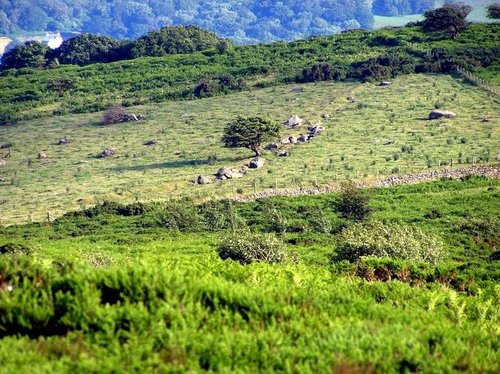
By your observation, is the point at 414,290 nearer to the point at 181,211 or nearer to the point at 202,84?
the point at 181,211

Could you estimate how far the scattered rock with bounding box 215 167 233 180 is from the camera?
63081 millimetres

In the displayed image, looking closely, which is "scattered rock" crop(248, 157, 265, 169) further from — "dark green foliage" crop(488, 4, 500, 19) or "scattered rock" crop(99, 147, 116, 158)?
"dark green foliage" crop(488, 4, 500, 19)

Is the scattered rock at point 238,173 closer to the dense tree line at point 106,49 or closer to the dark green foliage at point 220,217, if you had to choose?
the dark green foliage at point 220,217

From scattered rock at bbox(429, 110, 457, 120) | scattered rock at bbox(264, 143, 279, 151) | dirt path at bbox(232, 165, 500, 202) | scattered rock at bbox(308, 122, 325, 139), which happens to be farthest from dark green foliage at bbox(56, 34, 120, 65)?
dirt path at bbox(232, 165, 500, 202)

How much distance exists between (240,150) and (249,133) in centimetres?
565

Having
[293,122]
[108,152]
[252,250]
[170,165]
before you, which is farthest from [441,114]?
[252,250]

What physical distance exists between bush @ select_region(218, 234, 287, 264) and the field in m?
27.3

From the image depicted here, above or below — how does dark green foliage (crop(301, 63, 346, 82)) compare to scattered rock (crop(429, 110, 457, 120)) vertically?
above

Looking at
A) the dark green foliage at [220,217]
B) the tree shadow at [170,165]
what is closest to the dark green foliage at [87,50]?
the tree shadow at [170,165]

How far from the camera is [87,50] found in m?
141

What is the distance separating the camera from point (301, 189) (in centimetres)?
5888

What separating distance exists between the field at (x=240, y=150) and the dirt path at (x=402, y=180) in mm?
1208

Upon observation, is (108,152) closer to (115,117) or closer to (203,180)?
(115,117)

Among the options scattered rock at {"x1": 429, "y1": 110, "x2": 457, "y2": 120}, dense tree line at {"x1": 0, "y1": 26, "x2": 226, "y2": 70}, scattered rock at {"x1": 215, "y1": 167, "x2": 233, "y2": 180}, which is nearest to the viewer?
scattered rock at {"x1": 215, "y1": 167, "x2": 233, "y2": 180}
